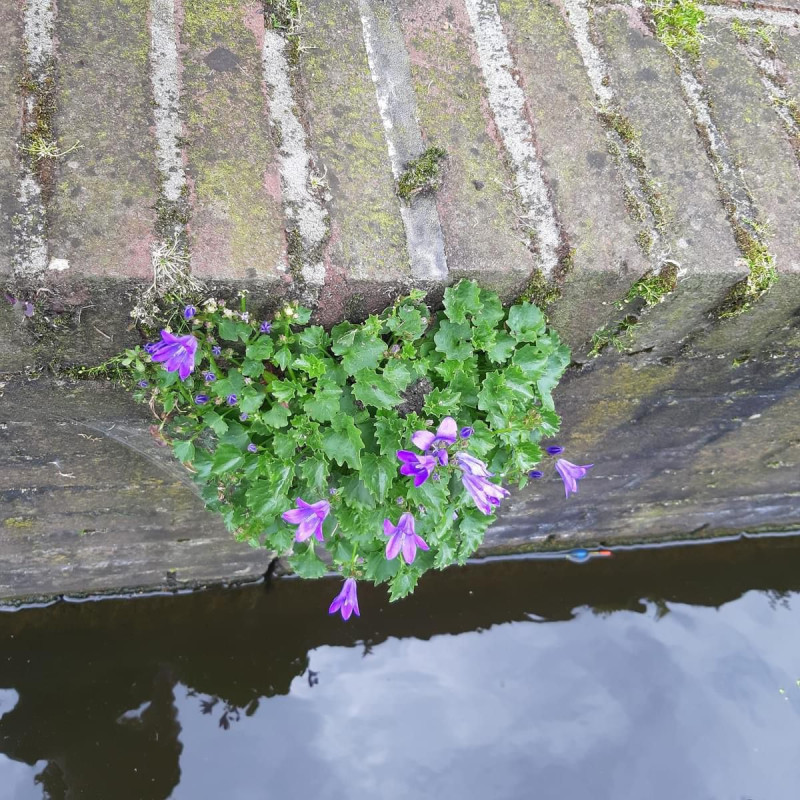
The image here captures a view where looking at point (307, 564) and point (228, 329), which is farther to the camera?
point (307, 564)

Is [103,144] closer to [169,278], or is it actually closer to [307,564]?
[169,278]

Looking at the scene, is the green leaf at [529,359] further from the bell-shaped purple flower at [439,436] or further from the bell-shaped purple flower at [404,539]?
the bell-shaped purple flower at [404,539]

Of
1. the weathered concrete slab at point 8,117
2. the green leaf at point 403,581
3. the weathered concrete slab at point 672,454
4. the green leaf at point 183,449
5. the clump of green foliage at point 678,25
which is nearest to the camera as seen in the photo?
the weathered concrete slab at point 8,117

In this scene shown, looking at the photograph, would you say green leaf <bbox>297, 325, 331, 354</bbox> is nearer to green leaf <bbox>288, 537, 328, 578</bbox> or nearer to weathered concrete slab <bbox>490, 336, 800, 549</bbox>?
green leaf <bbox>288, 537, 328, 578</bbox>

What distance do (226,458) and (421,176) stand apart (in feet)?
2.60

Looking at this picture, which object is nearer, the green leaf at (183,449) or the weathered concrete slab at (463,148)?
the weathered concrete slab at (463,148)

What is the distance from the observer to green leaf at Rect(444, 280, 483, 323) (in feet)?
5.41

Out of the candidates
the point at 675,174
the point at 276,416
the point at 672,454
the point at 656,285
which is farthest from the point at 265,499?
the point at 672,454

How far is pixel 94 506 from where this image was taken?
2.49 m

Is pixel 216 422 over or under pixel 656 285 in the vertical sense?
under

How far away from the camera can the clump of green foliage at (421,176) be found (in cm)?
167

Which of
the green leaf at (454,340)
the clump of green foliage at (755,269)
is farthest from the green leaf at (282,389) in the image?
the clump of green foliage at (755,269)

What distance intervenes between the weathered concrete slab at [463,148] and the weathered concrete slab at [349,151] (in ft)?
0.38

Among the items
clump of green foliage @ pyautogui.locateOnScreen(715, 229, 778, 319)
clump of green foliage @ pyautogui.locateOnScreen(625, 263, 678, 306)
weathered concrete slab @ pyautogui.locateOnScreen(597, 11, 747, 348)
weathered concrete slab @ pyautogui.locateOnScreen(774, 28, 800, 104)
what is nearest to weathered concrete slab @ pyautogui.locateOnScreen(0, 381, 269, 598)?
clump of green foliage @ pyautogui.locateOnScreen(625, 263, 678, 306)
